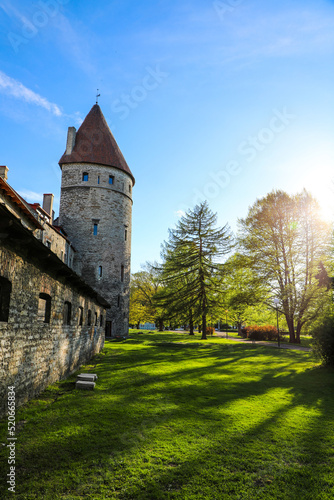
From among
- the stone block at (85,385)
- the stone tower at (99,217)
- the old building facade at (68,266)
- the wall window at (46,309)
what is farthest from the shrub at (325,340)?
the stone tower at (99,217)

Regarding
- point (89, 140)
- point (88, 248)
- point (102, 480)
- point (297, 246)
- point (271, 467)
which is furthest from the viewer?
point (89, 140)

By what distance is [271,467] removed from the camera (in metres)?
Answer: 4.55

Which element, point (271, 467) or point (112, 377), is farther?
point (112, 377)

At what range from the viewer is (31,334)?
7254 millimetres

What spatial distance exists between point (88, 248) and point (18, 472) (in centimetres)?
2816

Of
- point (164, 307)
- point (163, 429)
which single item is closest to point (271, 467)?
point (163, 429)

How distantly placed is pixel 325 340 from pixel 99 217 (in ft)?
81.6

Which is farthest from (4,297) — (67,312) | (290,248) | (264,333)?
(264,333)

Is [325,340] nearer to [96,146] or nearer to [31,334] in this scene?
[31,334]

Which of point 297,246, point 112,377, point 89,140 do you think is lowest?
point 112,377

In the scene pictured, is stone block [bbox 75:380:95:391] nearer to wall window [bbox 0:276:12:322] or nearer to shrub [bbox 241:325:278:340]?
wall window [bbox 0:276:12:322]

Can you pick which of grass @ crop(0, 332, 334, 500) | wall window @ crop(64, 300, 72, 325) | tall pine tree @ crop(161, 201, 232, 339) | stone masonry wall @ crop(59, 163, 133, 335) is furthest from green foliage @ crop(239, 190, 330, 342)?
wall window @ crop(64, 300, 72, 325)

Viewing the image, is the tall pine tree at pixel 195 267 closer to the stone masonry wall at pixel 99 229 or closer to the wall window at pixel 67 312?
the stone masonry wall at pixel 99 229

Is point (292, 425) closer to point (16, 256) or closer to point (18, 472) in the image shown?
point (18, 472)
